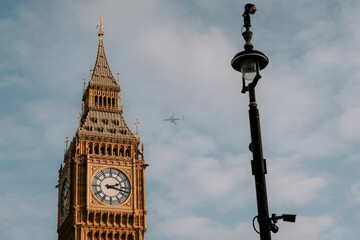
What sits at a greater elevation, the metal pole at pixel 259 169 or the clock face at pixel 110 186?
the clock face at pixel 110 186

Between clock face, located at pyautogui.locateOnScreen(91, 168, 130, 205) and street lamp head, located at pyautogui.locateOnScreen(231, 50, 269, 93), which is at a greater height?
clock face, located at pyautogui.locateOnScreen(91, 168, 130, 205)

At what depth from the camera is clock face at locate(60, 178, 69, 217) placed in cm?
9307

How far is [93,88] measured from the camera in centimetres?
10200

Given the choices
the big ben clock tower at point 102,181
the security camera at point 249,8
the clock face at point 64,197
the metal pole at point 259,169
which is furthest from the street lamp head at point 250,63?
the clock face at point 64,197

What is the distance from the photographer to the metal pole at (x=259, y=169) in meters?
19.0

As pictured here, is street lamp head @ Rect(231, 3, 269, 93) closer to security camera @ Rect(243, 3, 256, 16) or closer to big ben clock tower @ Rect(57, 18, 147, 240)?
security camera @ Rect(243, 3, 256, 16)

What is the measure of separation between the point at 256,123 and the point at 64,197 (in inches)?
3070

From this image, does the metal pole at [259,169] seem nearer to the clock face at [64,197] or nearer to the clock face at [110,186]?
the clock face at [110,186]

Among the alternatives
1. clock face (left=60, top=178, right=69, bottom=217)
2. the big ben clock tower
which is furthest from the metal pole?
→ clock face (left=60, top=178, right=69, bottom=217)

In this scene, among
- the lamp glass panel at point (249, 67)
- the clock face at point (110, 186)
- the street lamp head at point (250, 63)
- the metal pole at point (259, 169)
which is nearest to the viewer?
the metal pole at point (259, 169)

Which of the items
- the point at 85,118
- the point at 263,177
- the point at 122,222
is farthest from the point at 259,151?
the point at 85,118

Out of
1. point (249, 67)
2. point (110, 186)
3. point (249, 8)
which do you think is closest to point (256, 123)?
point (249, 67)

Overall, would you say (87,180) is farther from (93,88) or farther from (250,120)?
(250,120)

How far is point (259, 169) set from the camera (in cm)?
1966
